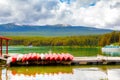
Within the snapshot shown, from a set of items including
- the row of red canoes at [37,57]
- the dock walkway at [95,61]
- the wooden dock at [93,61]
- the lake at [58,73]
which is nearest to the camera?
the lake at [58,73]

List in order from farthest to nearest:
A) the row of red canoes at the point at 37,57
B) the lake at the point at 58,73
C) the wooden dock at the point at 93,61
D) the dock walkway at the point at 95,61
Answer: the dock walkway at the point at 95,61, the wooden dock at the point at 93,61, the row of red canoes at the point at 37,57, the lake at the point at 58,73

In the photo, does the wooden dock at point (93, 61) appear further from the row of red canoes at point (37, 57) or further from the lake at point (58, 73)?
the lake at point (58, 73)

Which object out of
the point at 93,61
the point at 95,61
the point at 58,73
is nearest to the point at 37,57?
the point at 93,61

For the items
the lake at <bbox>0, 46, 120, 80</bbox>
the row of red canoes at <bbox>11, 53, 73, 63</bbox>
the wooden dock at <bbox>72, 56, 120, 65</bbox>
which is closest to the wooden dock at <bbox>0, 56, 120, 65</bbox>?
the wooden dock at <bbox>72, 56, 120, 65</bbox>

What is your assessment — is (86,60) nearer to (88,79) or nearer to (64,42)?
(88,79)

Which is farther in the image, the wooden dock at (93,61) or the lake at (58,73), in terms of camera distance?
the wooden dock at (93,61)

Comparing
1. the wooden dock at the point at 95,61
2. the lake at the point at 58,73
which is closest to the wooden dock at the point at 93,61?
the wooden dock at the point at 95,61

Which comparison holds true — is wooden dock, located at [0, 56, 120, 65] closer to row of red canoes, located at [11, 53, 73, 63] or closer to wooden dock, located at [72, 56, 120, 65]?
wooden dock, located at [72, 56, 120, 65]

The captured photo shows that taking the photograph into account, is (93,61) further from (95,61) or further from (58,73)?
(58,73)

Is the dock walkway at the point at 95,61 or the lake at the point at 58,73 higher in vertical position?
the dock walkway at the point at 95,61

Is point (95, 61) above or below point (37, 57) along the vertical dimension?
below

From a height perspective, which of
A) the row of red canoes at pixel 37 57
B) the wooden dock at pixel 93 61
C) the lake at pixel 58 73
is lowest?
the lake at pixel 58 73

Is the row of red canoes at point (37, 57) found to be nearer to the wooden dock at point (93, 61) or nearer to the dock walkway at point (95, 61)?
the wooden dock at point (93, 61)

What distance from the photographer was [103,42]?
142 metres
